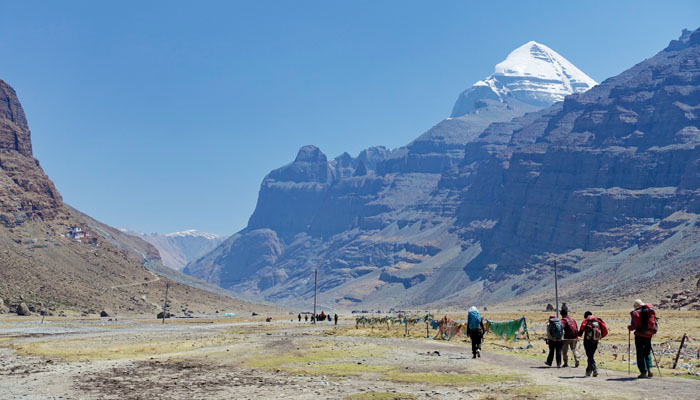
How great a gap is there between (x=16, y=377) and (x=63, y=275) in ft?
486

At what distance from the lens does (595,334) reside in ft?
71.3

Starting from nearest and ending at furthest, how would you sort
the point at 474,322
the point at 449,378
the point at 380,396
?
the point at 380,396, the point at 449,378, the point at 474,322

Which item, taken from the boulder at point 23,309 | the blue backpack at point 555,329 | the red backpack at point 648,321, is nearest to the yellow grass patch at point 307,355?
the blue backpack at point 555,329

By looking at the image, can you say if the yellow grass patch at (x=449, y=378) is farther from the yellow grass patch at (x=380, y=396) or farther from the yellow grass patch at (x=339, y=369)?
the yellow grass patch at (x=380, y=396)

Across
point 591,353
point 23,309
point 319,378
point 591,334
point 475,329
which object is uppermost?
point 591,334

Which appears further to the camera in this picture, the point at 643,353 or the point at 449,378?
the point at 449,378

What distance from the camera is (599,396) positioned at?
1648cm

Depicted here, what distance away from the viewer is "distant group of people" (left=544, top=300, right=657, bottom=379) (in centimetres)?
1991

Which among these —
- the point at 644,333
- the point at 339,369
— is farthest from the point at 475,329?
the point at 644,333

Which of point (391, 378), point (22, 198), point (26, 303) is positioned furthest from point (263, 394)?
point (22, 198)

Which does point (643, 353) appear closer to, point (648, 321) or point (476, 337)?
point (648, 321)

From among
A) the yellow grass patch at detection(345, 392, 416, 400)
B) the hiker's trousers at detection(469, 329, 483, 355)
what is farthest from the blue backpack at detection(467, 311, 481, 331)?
the yellow grass patch at detection(345, 392, 416, 400)

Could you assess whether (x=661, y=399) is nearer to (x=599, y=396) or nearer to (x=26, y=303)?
(x=599, y=396)

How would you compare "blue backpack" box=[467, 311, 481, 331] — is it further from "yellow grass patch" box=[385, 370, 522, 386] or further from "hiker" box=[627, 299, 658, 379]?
"hiker" box=[627, 299, 658, 379]
